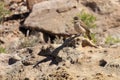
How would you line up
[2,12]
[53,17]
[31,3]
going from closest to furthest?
[53,17]
[31,3]
[2,12]

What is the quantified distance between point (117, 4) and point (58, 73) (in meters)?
8.87

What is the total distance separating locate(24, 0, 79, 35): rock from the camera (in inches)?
499

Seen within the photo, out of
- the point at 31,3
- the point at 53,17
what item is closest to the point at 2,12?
the point at 31,3

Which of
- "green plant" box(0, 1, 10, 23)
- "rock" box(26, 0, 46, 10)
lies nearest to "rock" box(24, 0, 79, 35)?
"rock" box(26, 0, 46, 10)

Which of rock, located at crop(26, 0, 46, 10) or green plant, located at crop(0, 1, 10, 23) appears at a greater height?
rock, located at crop(26, 0, 46, 10)

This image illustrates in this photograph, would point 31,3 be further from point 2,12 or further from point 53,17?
point 53,17

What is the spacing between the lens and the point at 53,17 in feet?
43.3

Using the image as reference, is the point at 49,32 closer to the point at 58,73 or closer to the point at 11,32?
the point at 11,32

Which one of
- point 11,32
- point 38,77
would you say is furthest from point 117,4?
point 38,77

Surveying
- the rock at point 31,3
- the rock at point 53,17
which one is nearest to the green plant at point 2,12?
Answer: the rock at point 31,3

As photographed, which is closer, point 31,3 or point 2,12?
point 31,3

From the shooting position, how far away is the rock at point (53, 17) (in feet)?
41.6

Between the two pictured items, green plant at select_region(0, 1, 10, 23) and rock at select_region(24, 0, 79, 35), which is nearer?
rock at select_region(24, 0, 79, 35)

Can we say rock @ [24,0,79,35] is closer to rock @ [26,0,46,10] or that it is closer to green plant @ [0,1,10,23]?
rock @ [26,0,46,10]
